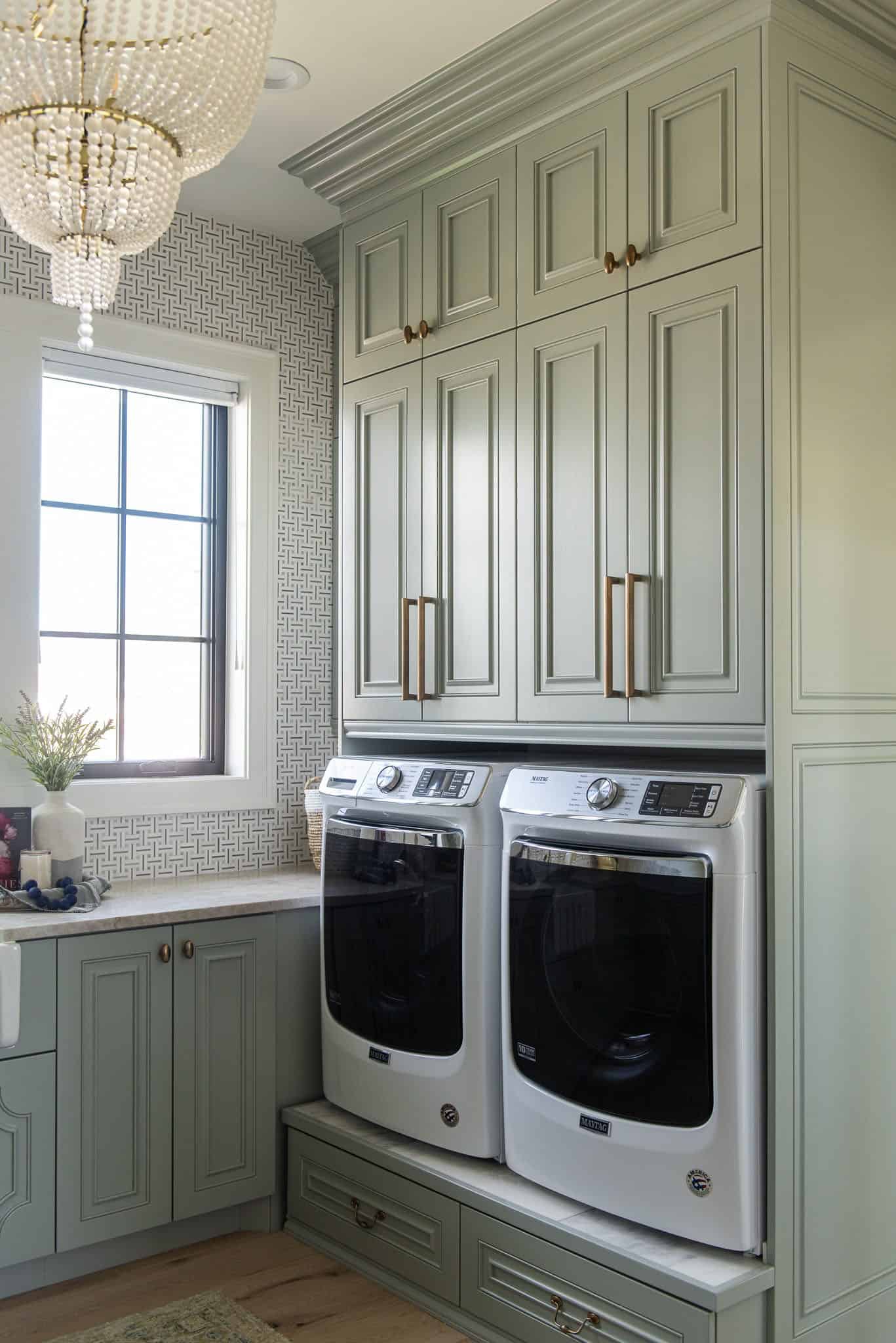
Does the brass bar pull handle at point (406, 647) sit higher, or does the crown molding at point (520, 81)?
the crown molding at point (520, 81)

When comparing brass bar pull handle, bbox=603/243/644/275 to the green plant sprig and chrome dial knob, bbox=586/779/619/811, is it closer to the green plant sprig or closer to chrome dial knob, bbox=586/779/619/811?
chrome dial knob, bbox=586/779/619/811

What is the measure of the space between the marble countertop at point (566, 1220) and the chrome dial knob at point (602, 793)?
76cm

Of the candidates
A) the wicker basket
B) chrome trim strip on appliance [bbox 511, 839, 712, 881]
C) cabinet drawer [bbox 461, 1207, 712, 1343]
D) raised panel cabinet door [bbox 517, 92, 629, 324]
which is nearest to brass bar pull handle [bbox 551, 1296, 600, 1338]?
cabinet drawer [bbox 461, 1207, 712, 1343]

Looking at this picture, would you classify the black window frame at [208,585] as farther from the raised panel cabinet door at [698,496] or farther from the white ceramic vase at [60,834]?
the raised panel cabinet door at [698,496]

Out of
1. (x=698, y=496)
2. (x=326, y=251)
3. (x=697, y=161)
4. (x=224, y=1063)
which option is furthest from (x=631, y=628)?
(x=326, y=251)

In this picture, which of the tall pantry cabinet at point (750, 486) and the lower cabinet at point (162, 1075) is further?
the lower cabinet at point (162, 1075)

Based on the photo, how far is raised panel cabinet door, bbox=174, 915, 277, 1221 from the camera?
110 inches

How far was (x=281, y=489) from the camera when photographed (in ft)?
11.9

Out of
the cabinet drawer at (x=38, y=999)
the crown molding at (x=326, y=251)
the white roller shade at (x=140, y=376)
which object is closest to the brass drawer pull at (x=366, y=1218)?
the cabinet drawer at (x=38, y=999)

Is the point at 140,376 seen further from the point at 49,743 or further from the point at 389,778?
the point at 389,778

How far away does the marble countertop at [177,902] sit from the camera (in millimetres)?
2605

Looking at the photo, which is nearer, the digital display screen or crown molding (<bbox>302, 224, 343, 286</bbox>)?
the digital display screen

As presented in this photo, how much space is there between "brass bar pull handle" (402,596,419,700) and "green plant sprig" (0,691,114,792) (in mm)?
774

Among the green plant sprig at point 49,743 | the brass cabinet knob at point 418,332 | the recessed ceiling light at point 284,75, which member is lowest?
the green plant sprig at point 49,743
